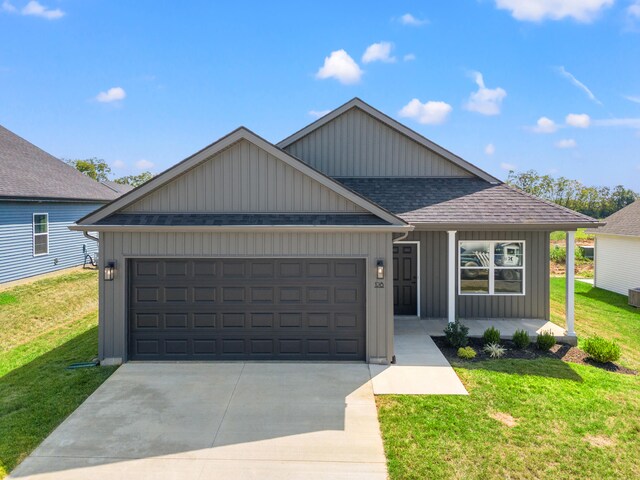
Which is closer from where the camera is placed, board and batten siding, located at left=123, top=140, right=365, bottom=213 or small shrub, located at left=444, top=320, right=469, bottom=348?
board and batten siding, located at left=123, top=140, right=365, bottom=213

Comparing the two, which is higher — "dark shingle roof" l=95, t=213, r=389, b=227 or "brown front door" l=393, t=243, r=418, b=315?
"dark shingle roof" l=95, t=213, r=389, b=227

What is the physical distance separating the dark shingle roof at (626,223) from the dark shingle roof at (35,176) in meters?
24.2

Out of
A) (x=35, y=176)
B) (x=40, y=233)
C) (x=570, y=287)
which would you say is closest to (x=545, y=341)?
(x=570, y=287)

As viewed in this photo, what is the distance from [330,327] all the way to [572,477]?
4.51m

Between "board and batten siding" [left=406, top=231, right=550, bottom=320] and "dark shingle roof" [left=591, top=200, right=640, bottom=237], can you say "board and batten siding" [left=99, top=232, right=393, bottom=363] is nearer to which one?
"board and batten siding" [left=406, top=231, right=550, bottom=320]

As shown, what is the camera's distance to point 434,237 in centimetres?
1078

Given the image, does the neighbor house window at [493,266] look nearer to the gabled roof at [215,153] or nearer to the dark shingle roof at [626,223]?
the gabled roof at [215,153]

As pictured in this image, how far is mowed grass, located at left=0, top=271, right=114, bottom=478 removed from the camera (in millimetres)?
5531

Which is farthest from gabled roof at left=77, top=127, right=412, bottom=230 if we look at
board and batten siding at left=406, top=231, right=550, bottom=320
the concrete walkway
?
board and batten siding at left=406, top=231, right=550, bottom=320

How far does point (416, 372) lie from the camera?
24.4 feet

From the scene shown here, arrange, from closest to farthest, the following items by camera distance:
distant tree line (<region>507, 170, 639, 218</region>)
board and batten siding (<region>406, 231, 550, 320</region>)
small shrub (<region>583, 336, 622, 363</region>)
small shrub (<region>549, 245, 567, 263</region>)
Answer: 1. small shrub (<region>583, 336, 622, 363</region>)
2. board and batten siding (<region>406, 231, 550, 320</region>)
3. small shrub (<region>549, 245, 567, 263</region>)
4. distant tree line (<region>507, 170, 639, 218</region>)

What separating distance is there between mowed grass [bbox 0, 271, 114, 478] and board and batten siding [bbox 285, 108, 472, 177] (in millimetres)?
7925

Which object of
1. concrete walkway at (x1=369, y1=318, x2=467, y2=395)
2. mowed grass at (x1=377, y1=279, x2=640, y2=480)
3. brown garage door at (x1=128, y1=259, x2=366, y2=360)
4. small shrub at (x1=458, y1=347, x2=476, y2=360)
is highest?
brown garage door at (x1=128, y1=259, x2=366, y2=360)

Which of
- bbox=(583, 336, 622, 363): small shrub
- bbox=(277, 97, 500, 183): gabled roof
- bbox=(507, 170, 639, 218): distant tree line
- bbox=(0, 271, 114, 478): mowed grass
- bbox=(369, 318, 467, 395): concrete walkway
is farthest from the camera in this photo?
bbox=(507, 170, 639, 218): distant tree line
